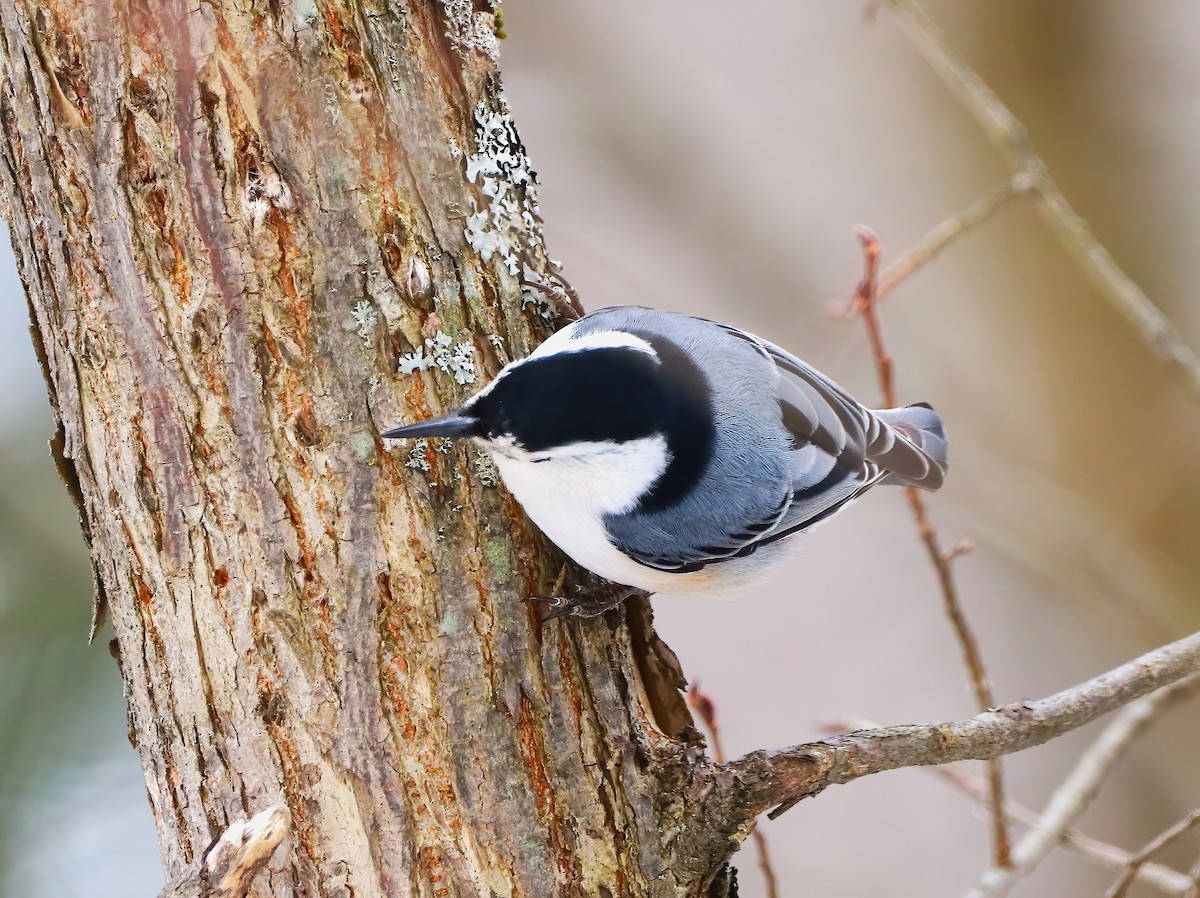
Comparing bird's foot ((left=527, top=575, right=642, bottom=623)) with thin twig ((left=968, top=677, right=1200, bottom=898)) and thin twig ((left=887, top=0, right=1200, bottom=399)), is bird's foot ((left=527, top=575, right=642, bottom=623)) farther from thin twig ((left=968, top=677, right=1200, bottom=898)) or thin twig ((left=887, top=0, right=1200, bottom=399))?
thin twig ((left=887, top=0, right=1200, bottom=399))

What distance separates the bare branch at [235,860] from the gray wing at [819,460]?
20.6 inches

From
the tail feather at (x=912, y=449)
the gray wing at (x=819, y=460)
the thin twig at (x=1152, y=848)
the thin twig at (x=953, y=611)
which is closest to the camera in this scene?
the thin twig at (x=1152, y=848)

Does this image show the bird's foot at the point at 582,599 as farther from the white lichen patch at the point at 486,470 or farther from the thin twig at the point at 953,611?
the thin twig at the point at 953,611

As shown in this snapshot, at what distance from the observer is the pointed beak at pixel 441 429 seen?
109 centimetres

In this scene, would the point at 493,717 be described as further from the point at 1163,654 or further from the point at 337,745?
the point at 1163,654

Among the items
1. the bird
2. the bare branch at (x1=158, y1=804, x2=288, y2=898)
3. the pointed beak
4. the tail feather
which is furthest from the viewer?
the tail feather

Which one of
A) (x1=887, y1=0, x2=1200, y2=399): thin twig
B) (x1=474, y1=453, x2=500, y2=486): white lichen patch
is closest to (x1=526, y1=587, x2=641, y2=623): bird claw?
(x1=474, y1=453, x2=500, y2=486): white lichen patch

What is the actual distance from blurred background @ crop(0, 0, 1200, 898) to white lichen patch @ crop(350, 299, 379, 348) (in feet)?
4.36

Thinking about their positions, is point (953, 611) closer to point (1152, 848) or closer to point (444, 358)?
point (1152, 848)

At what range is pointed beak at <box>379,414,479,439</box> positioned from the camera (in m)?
1.09

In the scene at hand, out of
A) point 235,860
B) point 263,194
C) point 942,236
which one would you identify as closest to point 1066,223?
point 942,236

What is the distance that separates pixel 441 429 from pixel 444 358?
0.44 feet

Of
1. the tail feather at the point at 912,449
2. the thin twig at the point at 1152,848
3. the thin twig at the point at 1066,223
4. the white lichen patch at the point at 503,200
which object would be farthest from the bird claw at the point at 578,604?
the thin twig at the point at 1066,223

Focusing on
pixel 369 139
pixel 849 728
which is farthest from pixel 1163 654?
pixel 369 139
